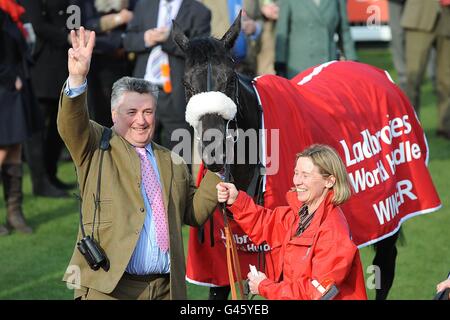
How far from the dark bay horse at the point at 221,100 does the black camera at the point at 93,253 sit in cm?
62

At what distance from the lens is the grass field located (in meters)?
6.57

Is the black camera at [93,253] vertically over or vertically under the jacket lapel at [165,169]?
under

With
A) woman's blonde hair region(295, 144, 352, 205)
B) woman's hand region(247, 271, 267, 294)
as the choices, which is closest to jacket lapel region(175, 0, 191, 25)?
woman's blonde hair region(295, 144, 352, 205)

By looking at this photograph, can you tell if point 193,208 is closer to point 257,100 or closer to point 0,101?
point 257,100

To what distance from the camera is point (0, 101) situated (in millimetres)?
7848

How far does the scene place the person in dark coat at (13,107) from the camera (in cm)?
784

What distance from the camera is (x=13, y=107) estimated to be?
7934 mm

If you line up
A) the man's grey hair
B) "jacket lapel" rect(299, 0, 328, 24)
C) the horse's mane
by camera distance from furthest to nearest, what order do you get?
"jacket lapel" rect(299, 0, 328, 24) → the horse's mane → the man's grey hair

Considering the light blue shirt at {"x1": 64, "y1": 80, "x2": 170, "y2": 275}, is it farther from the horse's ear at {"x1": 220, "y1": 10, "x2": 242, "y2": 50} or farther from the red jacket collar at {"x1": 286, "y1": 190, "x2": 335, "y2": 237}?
the horse's ear at {"x1": 220, "y1": 10, "x2": 242, "y2": 50}

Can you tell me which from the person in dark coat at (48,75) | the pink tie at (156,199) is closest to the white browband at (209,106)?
the pink tie at (156,199)

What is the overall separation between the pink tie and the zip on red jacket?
1.06 feet

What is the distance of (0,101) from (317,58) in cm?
300

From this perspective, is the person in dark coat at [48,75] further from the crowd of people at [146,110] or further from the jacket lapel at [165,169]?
the jacket lapel at [165,169]

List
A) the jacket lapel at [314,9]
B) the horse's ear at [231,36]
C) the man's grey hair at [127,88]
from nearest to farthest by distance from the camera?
1. the man's grey hair at [127,88]
2. the horse's ear at [231,36]
3. the jacket lapel at [314,9]
